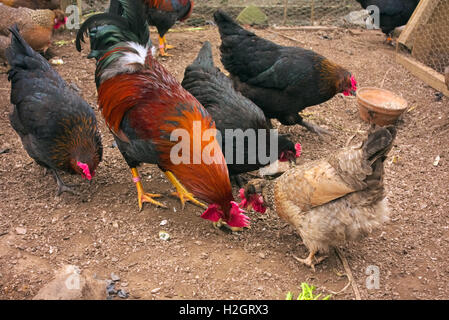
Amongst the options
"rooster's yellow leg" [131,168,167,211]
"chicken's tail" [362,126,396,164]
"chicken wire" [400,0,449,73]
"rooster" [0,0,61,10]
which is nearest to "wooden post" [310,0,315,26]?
"chicken wire" [400,0,449,73]

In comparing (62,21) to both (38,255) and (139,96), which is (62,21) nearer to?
(139,96)

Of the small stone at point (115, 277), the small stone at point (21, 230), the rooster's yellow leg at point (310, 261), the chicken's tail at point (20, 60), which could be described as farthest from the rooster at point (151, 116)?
the small stone at point (21, 230)

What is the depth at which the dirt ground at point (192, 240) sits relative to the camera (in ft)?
10.5

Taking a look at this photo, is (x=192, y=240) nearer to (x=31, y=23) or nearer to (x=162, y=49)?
(x=162, y=49)

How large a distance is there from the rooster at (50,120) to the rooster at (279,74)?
6.82ft

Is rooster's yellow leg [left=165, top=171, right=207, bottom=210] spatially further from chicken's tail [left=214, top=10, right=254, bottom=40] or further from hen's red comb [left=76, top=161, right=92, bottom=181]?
chicken's tail [left=214, top=10, right=254, bottom=40]

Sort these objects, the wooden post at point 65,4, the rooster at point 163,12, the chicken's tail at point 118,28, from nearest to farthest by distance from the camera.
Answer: the chicken's tail at point 118,28, the rooster at point 163,12, the wooden post at point 65,4

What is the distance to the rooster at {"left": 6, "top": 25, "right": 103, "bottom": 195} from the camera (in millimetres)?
3969

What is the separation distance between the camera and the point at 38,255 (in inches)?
135

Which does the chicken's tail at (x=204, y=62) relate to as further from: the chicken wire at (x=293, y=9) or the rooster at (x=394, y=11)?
the rooster at (x=394, y=11)

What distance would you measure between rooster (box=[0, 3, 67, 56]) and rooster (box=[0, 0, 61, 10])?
41 centimetres

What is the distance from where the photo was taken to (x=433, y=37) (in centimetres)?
687

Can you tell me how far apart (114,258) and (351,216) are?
6.53ft

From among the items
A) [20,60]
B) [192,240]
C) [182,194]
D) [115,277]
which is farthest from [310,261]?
[20,60]
